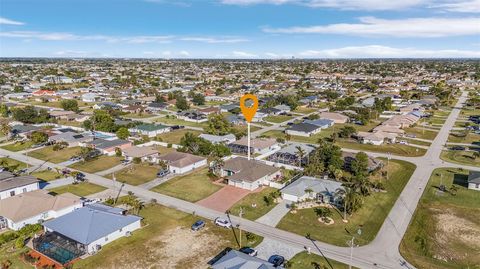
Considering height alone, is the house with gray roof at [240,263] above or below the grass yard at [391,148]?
above

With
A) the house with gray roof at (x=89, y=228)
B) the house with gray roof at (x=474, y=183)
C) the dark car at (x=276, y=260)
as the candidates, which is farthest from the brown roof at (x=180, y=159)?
the house with gray roof at (x=474, y=183)

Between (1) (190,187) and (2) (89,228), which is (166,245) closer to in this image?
(2) (89,228)

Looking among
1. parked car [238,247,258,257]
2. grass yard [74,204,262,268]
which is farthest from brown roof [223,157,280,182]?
parked car [238,247,258,257]

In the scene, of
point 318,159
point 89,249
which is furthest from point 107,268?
point 318,159

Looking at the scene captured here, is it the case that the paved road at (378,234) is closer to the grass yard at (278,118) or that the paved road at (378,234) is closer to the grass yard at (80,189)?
the grass yard at (80,189)

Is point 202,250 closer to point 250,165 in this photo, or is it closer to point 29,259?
point 29,259

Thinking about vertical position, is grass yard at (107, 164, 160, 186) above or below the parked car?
below

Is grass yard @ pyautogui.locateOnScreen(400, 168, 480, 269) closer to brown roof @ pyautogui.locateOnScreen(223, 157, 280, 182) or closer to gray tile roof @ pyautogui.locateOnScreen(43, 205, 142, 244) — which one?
brown roof @ pyautogui.locateOnScreen(223, 157, 280, 182)
